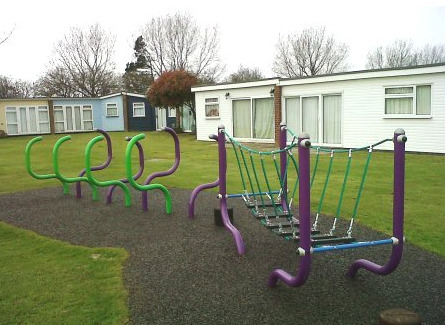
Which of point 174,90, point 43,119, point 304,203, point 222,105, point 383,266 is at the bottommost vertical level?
point 383,266

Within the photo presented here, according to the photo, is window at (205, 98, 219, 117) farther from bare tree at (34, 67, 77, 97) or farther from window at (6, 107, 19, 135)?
bare tree at (34, 67, 77, 97)

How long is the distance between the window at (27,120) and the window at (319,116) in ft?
61.7

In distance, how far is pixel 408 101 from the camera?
14484 millimetres

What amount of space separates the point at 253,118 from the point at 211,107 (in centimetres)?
276

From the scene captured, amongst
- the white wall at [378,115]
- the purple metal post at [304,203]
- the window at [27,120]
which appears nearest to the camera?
the purple metal post at [304,203]

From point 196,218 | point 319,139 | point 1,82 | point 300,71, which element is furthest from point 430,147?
point 1,82

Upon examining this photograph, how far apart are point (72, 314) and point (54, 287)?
2.15 ft

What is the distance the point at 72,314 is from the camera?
348 cm

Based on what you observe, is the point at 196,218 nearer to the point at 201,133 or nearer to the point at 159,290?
the point at 159,290

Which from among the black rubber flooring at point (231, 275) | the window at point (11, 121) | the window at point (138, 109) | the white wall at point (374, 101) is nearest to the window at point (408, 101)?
the white wall at point (374, 101)

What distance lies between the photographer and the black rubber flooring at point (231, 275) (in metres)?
3.48

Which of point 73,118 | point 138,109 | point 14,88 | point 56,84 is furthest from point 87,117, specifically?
point 14,88

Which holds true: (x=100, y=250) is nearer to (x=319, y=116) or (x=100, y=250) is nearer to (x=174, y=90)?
(x=319, y=116)

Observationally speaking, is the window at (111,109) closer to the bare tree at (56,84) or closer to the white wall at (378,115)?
the bare tree at (56,84)
